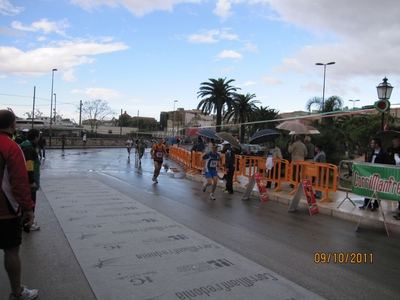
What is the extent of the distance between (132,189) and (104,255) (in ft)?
21.3

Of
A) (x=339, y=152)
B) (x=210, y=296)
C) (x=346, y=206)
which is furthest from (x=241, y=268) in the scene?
(x=339, y=152)

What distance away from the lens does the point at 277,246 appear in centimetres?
588

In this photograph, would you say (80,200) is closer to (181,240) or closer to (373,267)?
(181,240)

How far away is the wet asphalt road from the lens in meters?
4.27

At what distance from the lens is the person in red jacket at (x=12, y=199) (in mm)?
3436

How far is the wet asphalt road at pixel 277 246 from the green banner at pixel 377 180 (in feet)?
2.69

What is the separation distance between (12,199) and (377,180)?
23.9 ft

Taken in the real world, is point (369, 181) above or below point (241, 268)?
above

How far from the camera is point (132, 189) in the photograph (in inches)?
453

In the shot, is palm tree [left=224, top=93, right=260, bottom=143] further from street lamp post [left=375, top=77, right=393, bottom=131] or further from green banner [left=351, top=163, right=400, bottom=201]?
green banner [left=351, top=163, right=400, bottom=201]

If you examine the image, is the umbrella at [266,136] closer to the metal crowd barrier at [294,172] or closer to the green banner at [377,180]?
the metal crowd barrier at [294,172]

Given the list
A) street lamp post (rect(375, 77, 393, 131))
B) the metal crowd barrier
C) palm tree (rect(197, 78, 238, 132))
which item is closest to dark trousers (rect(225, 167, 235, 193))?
the metal crowd barrier
